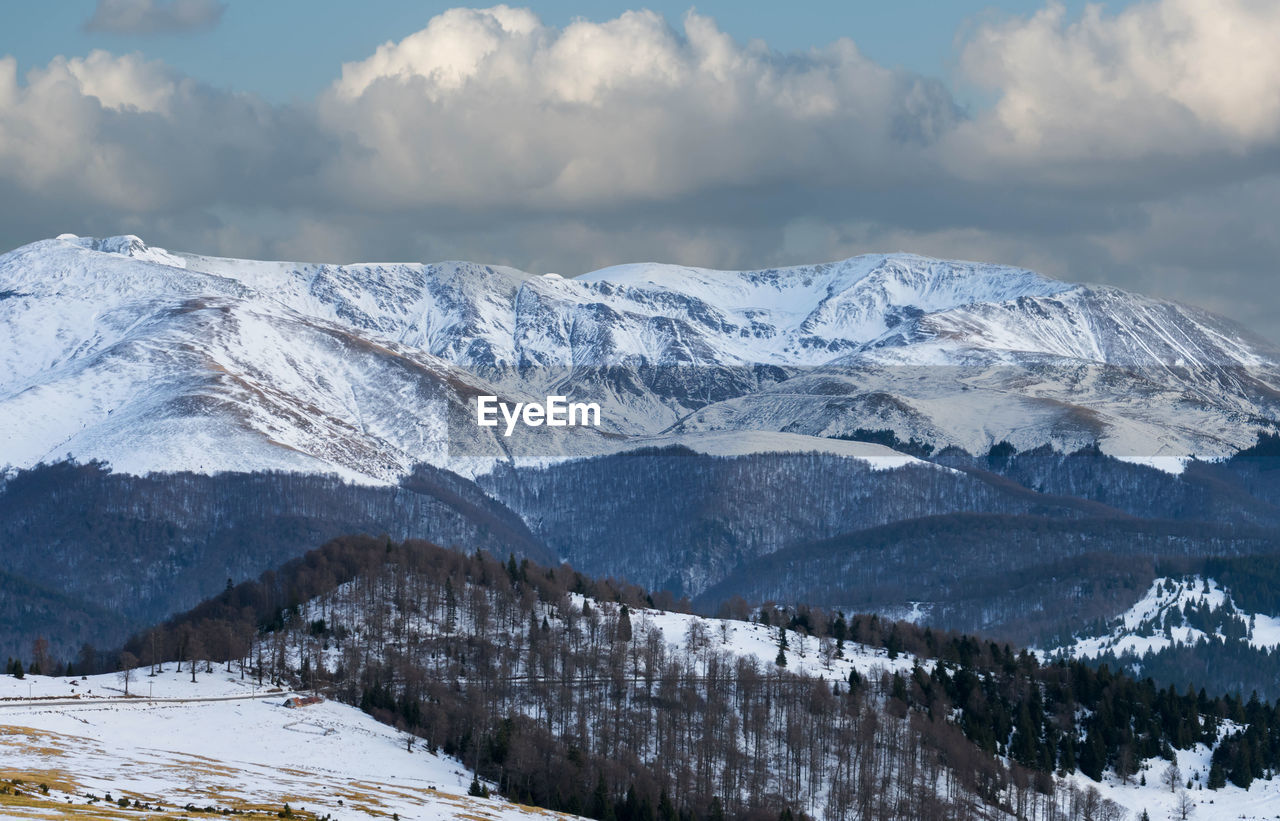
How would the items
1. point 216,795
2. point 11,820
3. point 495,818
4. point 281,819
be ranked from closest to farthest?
1. point 11,820
2. point 281,819
3. point 216,795
4. point 495,818

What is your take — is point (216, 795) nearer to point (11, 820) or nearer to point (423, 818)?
point (423, 818)

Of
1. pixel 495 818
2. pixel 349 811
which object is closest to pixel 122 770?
pixel 349 811

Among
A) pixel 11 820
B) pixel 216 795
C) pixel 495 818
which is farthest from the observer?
pixel 495 818

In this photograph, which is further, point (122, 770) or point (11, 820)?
point (122, 770)

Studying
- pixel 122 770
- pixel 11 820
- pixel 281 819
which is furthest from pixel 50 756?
pixel 11 820

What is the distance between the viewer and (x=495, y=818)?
651 feet

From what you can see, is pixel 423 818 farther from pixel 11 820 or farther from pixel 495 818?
pixel 11 820

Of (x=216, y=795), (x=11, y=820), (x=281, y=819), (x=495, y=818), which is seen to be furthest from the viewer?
(x=495, y=818)

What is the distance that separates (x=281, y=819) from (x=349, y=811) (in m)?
16.5

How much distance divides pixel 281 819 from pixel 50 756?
3901 cm

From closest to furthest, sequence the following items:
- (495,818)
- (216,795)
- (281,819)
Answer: (281,819), (216,795), (495,818)

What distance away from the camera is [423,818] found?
19062cm

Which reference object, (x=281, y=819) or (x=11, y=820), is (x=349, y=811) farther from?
(x=11, y=820)

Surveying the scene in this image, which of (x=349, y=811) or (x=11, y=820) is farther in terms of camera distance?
(x=349, y=811)
